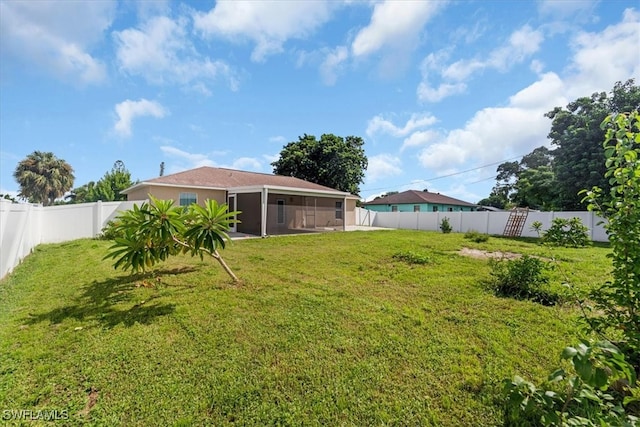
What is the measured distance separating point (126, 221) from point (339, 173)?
79.3ft

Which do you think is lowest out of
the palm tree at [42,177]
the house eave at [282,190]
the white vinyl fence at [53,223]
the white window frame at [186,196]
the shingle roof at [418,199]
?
the white vinyl fence at [53,223]

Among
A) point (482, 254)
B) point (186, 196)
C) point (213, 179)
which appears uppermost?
point (213, 179)

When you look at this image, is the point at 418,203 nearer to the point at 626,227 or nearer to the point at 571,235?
the point at 571,235

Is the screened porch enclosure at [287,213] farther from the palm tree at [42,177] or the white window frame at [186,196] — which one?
the palm tree at [42,177]

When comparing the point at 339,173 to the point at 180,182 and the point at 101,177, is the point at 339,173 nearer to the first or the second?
the point at 180,182

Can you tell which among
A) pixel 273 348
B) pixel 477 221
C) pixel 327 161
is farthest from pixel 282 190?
pixel 327 161

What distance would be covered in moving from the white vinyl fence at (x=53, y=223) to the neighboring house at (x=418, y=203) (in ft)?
89.2

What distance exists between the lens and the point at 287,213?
56.2ft

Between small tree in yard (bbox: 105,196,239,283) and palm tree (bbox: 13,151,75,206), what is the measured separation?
34.9 meters

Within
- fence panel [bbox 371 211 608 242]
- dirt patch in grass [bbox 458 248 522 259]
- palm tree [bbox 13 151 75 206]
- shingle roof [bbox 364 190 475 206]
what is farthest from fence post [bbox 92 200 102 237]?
shingle roof [bbox 364 190 475 206]

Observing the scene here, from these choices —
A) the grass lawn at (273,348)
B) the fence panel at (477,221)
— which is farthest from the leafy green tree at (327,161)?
the grass lawn at (273,348)

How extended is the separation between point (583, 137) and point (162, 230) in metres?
21.2

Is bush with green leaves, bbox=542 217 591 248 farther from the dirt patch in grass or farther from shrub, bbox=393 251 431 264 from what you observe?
the dirt patch in grass

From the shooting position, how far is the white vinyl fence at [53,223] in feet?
24.8
